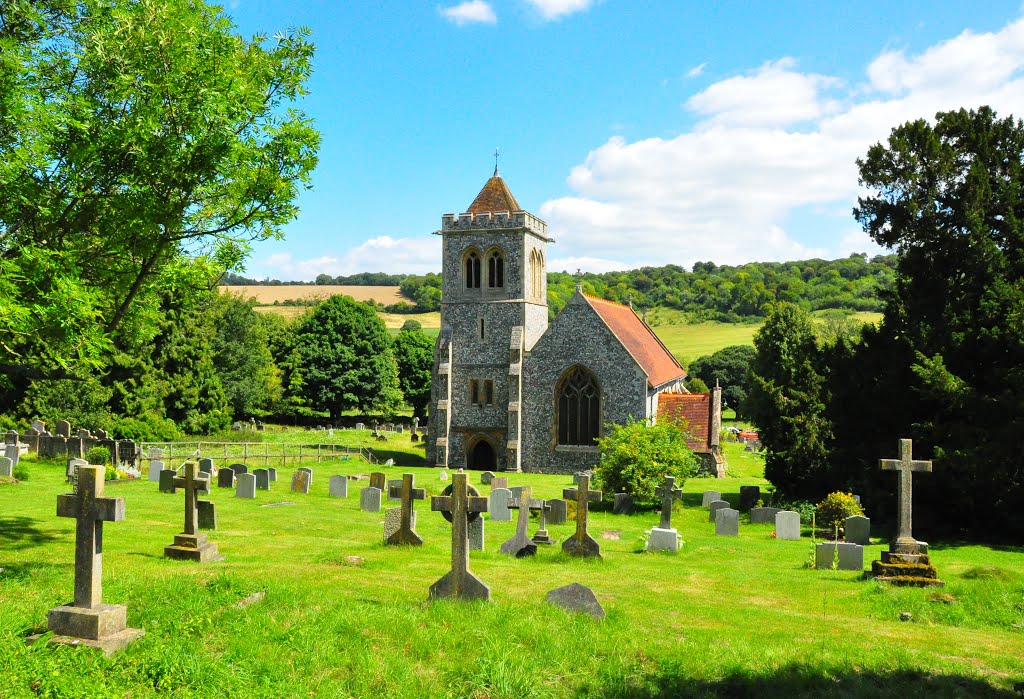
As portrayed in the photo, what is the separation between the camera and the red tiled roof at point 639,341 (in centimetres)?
3912

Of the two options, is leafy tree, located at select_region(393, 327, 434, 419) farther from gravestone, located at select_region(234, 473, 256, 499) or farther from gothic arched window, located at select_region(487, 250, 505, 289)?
gravestone, located at select_region(234, 473, 256, 499)

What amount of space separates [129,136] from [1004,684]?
12485 mm

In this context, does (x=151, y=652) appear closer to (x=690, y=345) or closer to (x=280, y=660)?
(x=280, y=660)

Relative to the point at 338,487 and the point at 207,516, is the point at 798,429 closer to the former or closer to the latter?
the point at 338,487

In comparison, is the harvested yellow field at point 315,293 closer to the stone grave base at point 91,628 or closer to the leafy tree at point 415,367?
the leafy tree at point 415,367

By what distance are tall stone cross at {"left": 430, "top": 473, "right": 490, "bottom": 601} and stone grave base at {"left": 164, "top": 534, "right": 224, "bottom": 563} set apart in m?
4.64

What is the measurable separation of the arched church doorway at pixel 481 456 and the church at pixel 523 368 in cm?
5

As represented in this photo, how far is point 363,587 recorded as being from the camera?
37.3 ft

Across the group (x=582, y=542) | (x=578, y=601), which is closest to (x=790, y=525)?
(x=582, y=542)

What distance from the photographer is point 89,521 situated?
8.44 m

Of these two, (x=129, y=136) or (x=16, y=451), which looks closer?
(x=129, y=136)

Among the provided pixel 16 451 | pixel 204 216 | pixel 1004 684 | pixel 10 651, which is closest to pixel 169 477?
pixel 16 451

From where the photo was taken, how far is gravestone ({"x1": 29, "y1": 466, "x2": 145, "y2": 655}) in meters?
7.97

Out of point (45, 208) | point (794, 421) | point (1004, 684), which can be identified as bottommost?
point (1004, 684)
